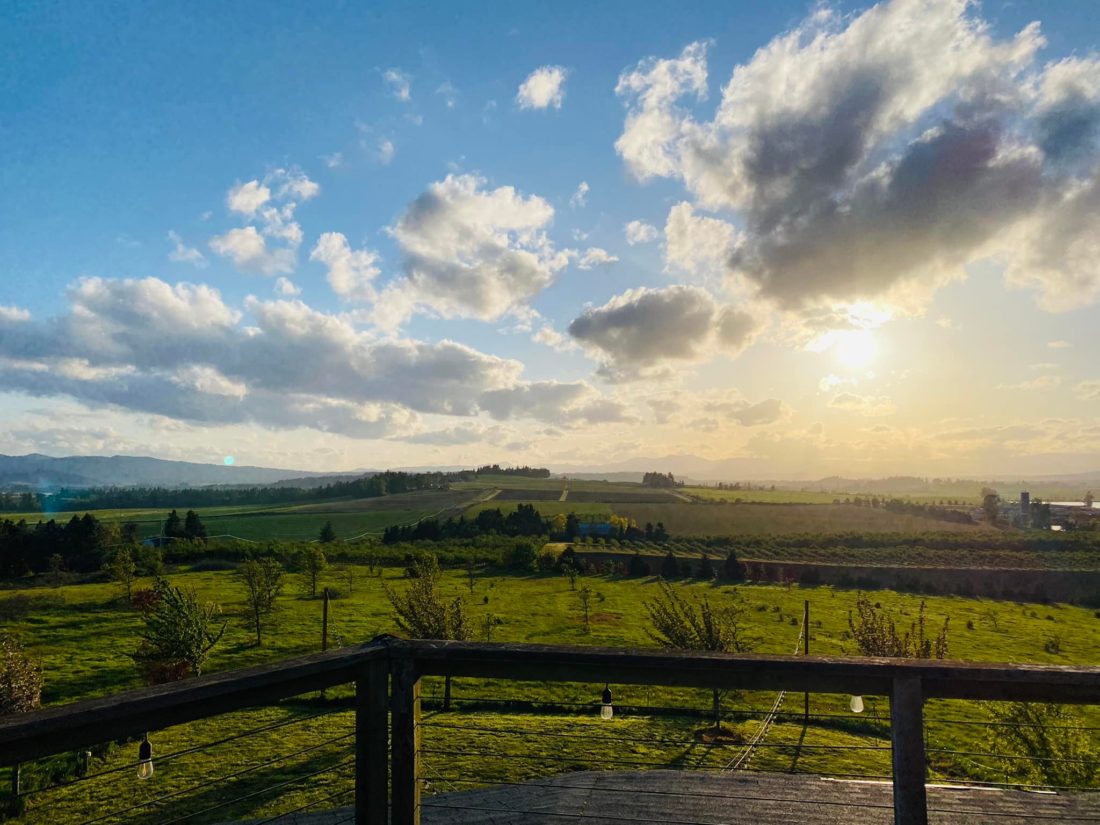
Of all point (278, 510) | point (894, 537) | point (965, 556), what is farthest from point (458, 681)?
point (278, 510)

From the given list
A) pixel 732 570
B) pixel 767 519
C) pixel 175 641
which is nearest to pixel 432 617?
pixel 175 641

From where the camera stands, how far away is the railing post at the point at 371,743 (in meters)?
2.50

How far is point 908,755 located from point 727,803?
5.84 metres

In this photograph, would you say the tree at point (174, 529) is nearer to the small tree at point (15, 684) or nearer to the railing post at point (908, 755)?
the small tree at point (15, 684)

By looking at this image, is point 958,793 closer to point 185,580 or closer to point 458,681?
point 458,681

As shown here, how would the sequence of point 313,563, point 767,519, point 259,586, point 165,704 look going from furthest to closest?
point 767,519 < point 313,563 < point 259,586 < point 165,704

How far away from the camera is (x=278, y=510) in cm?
11825

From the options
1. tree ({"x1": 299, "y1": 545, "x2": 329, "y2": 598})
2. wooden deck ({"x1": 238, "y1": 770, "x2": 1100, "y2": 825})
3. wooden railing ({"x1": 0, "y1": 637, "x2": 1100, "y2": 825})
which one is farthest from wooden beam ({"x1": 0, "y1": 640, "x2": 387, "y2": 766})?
tree ({"x1": 299, "y1": 545, "x2": 329, "y2": 598})

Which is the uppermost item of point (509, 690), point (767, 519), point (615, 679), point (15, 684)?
point (615, 679)

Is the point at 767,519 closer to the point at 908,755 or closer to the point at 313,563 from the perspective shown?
the point at 313,563

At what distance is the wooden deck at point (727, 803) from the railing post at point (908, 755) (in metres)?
4.45

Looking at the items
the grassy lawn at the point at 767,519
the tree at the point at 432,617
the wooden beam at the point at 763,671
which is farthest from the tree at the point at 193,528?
the wooden beam at the point at 763,671

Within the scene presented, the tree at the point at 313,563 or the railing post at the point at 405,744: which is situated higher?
the railing post at the point at 405,744

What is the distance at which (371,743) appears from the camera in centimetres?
251
